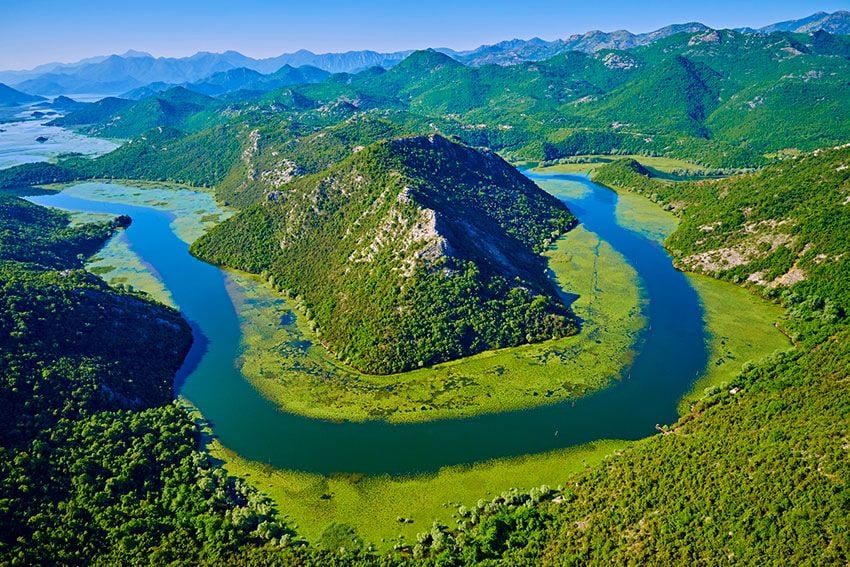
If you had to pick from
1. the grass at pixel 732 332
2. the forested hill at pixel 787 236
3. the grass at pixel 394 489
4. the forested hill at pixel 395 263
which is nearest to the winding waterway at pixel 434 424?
the grass at pixel 394 489

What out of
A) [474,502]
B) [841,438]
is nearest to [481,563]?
[474,502]

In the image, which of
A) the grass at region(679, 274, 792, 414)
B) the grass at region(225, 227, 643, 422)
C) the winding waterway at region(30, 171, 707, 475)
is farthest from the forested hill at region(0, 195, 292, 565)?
the grass at region(679, 274, 792, 414)

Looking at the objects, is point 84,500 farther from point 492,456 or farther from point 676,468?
point 676,468

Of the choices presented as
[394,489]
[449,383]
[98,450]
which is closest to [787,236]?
[449,383]

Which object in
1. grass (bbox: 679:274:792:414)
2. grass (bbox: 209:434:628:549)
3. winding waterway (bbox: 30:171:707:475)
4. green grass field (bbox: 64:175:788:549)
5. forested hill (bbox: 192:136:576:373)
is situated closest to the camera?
grass (bbox: 209:434:628:549)

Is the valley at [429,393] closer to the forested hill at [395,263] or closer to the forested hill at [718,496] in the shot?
the forested hill at [718,496]

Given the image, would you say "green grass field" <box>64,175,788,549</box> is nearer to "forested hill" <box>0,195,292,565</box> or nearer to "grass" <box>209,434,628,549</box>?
"grass" <box>209,434,628,549</box>
